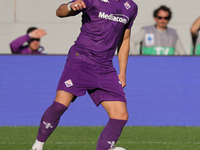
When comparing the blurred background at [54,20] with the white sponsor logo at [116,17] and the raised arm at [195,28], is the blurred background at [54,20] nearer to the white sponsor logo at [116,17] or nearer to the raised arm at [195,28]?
the raised arm at [195,28]

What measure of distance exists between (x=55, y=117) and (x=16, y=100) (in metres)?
3.99

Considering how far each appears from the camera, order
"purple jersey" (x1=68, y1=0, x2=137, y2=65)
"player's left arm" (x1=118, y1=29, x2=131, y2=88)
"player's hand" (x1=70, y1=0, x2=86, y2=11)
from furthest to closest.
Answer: "player's left arm" (x1=118, y1=29, x2=131, y2=88) < "purple jersey" (x1=68, y1=0, x2=137, y2=65) < "player's hand" (x1=70, y1=0, x2=86, y2=11)

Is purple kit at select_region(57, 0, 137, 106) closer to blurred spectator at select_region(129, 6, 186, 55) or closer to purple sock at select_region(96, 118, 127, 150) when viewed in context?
purple sock at select_region(96, 118, 127, 150)

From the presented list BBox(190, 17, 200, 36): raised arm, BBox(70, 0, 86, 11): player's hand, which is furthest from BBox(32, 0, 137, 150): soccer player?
BBox(190, 17, 200, 36): raised arm

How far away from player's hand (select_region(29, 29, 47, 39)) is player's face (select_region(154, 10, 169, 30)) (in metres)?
1.91

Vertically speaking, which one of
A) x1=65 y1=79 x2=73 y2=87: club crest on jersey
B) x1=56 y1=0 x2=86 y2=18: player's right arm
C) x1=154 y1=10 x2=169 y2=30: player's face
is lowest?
x1=154 y1=10 x2=169 y2=30: player's face

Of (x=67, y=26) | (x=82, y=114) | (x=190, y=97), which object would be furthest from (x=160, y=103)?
(x=67, y=26)

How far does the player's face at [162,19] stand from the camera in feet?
33.0

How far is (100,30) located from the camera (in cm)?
535

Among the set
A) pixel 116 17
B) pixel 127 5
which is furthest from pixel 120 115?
pixel 127 5

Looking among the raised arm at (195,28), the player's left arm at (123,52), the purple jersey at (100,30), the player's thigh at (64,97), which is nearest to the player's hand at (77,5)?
the purple jersey at (100,30)

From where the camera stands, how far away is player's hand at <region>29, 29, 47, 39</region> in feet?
33.1

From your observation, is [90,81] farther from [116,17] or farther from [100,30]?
[116,17]

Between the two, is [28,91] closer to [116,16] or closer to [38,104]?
[38,104]
